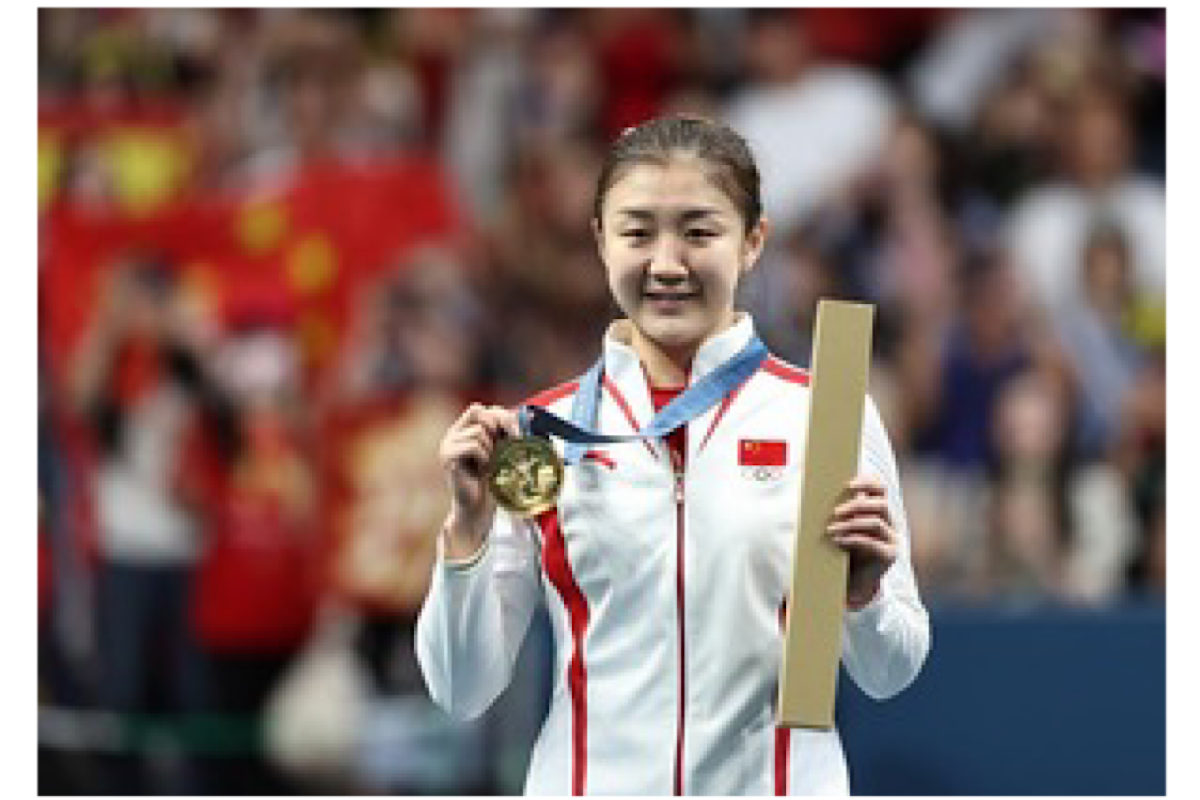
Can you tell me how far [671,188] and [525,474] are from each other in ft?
1.73

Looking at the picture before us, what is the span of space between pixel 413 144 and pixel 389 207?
854 millimetres

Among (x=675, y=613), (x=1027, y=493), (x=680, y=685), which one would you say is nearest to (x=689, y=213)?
(x=675, y=613)

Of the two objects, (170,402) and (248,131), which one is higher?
(248,131)

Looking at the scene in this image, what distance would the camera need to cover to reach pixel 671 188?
14.6ft

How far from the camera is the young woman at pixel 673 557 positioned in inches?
174

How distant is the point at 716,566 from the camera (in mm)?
4418

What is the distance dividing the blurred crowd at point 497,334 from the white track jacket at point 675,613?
4367mm

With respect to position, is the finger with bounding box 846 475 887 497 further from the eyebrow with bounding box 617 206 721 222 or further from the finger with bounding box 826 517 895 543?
the eyebrow with bounding box 617 206 721 222

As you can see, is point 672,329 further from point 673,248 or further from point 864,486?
point 864,486

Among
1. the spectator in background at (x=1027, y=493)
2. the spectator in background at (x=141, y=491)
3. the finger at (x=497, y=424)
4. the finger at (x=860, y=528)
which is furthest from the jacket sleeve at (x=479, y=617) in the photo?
the spectator in background at (x=141, y=491)
